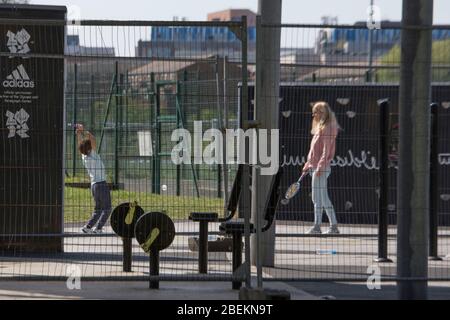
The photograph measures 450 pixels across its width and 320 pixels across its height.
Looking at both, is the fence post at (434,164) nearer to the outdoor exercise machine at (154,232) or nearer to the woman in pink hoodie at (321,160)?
the woman in pink hoodie at (321,160)

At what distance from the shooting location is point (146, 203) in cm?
1228

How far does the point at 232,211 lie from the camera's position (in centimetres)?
1097

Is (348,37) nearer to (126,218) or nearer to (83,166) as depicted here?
(83,166)

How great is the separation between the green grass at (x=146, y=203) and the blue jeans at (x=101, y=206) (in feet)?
0.23

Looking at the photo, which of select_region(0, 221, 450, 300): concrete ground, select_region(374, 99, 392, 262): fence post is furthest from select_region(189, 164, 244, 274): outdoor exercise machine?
select_region(374, 99, 392, 262): fence post

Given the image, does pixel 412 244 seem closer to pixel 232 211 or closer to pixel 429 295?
pixel 429 295

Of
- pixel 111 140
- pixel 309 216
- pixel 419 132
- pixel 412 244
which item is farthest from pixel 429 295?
pixel 111 140

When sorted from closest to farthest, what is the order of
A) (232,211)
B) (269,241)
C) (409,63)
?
(409,63) < (232,211) < (269,241)

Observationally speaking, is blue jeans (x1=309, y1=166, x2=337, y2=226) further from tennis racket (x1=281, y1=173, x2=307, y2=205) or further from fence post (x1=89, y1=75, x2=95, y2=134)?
fence post (x1=89, y1=75, x2=95, y2=134)

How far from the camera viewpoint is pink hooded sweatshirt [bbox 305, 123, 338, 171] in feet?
45.1

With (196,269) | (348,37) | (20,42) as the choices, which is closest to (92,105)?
(20,42)

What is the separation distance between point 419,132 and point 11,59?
217 inches

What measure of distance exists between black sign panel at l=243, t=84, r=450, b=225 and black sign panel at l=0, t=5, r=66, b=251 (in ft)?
13.3

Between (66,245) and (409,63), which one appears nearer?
(409,63)
